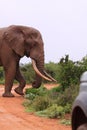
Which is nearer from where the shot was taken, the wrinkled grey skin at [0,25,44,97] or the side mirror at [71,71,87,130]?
the side mirror at [71,71,87,130]

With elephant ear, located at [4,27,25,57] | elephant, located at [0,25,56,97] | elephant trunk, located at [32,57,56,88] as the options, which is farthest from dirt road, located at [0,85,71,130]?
elephant ear, located at [4,27,25,57]

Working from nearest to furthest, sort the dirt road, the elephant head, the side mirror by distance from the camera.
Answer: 1. the side mirror
2. the dirt road
3. the elephant head

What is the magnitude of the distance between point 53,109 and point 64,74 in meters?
6.75

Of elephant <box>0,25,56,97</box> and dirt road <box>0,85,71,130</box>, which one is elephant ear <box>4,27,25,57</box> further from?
dirt road <box>0,85,71,130</box>

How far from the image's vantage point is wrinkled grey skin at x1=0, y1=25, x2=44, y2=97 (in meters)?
21.5

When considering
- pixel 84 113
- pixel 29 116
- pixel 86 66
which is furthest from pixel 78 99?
pixel 86 66

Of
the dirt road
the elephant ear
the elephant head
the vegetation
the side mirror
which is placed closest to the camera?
the side mirror

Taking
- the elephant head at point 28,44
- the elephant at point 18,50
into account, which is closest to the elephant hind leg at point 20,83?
the elephant at point 18,50

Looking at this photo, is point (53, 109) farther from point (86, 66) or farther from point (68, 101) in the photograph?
point (86, 66)

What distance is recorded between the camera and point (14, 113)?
15.4m

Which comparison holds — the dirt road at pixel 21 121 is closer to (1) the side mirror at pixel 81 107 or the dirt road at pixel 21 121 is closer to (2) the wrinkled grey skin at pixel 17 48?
(2) the wrinkled grey skin at pixel 17 48

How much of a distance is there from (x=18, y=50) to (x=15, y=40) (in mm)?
542

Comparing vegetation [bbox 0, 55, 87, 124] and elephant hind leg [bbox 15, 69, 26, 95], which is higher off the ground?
vegetation [bbox 0, 55, 87, 124]

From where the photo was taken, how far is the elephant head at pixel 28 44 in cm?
2142
